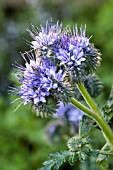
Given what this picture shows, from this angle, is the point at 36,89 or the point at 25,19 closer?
the point at 36,89

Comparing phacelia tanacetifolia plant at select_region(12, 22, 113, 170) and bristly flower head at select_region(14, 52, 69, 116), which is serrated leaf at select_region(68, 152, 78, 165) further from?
bristly flower head at select_region(14, 52, 69, 116)

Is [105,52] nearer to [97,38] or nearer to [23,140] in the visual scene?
[97,38]

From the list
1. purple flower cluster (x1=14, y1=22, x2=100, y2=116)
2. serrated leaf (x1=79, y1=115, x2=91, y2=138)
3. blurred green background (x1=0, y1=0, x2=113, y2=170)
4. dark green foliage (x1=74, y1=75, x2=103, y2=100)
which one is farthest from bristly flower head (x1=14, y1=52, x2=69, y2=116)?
blurred green background (x1=0, y1=0, x2=113, y2=170)

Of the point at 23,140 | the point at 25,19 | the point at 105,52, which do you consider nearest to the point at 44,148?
the point at 23,140

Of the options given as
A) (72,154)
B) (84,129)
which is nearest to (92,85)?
(84,129)

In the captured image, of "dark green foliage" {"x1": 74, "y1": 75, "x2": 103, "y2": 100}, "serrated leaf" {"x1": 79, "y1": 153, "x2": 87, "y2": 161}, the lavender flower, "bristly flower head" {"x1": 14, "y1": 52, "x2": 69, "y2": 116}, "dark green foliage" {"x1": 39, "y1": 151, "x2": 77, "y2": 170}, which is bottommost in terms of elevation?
"serrated leaf" {"x1": 79, "y1": 153, "x2": 87, "y2": 161}

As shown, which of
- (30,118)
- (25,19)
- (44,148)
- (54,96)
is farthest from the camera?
(25,19)

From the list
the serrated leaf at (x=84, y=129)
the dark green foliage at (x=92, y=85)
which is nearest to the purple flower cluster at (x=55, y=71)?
the serrated leaf at (x=84, y=129)
